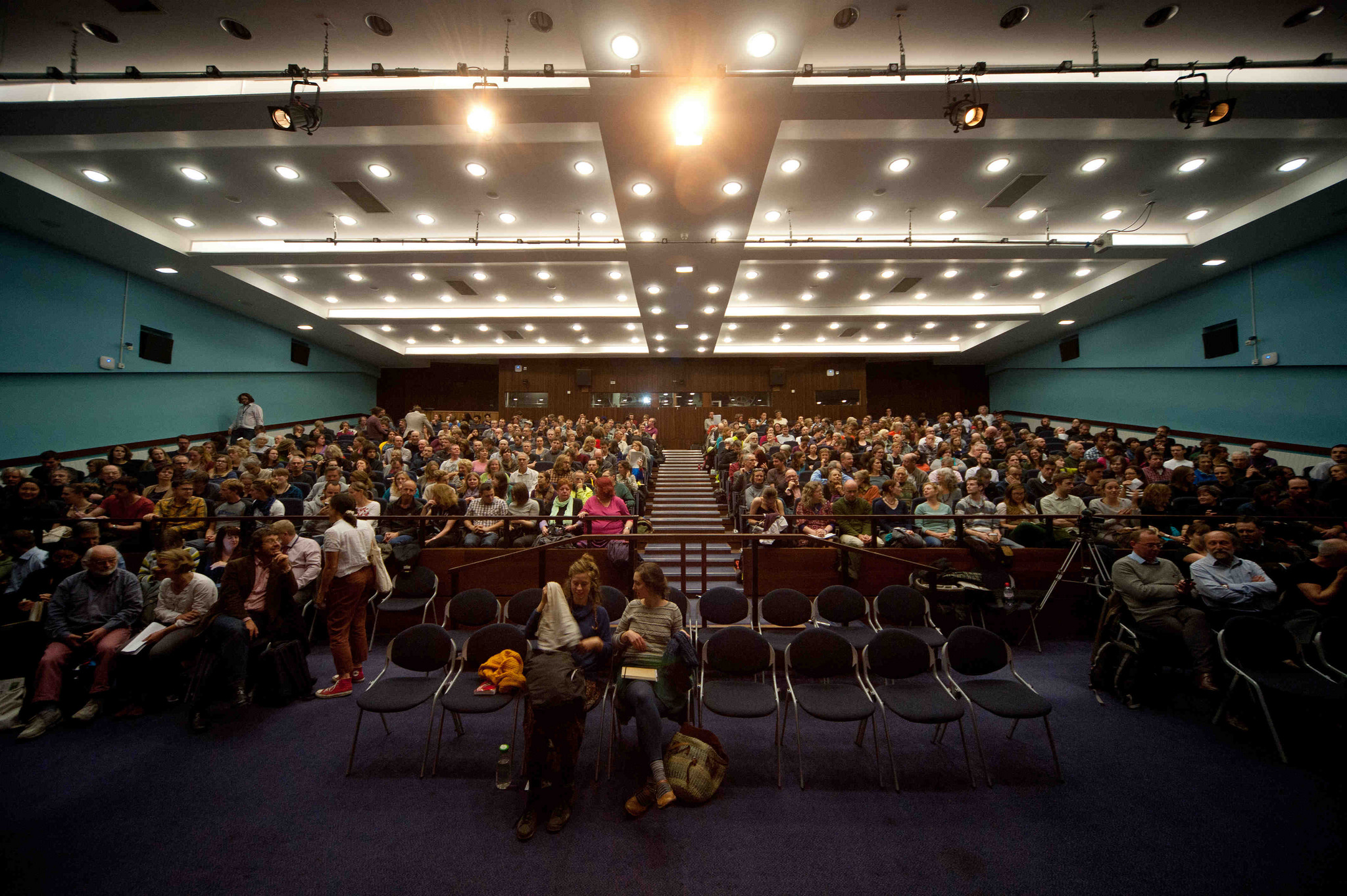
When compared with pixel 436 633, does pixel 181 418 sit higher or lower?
higher

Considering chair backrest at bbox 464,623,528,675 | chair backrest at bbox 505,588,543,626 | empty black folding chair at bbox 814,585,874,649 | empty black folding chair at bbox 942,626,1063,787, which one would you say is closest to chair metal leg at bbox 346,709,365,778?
chair backrest at bbox 464,623,528,675

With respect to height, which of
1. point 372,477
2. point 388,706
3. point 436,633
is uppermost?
point 372,477

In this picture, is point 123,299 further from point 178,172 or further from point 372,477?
point 372,477

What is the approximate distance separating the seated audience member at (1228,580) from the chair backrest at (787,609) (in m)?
2.78

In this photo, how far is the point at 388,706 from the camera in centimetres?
272

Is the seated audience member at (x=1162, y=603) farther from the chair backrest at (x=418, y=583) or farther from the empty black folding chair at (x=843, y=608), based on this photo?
the chair backrest at (x=418, y=583)

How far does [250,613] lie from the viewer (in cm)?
362

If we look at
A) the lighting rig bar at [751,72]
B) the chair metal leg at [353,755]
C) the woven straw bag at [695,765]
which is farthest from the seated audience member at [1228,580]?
the chair metal leg at [353,755]

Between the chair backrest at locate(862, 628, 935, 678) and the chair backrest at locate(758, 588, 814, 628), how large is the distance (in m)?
0.68

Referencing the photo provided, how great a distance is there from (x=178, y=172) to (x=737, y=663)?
8.56 m

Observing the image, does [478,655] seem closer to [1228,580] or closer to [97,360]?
[1228,580]

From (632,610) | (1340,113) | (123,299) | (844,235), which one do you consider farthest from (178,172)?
(1340,113)

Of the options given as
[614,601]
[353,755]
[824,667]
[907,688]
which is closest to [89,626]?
[353,755]

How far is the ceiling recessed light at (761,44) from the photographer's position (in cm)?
375
